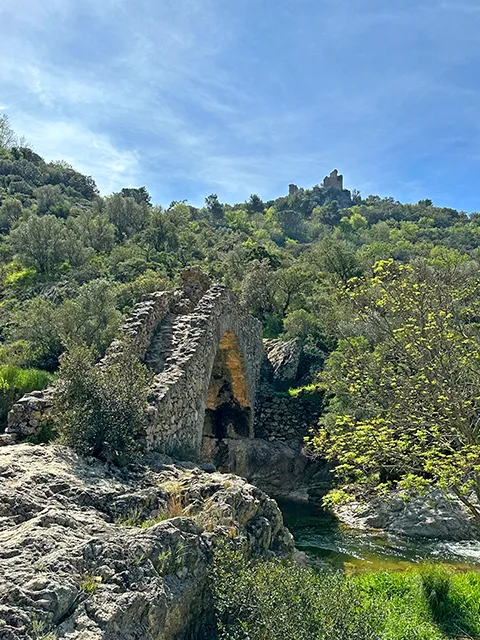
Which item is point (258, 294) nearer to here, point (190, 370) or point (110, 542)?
point (190, 370)

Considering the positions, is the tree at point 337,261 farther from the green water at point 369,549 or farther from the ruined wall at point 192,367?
the green water at point 369,549

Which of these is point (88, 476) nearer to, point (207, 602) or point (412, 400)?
point (207, 602)

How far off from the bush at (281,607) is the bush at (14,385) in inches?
354

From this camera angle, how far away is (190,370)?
1155 centimetres

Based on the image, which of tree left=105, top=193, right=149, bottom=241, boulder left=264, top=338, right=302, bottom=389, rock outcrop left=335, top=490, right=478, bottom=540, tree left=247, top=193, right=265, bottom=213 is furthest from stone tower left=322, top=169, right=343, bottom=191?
rock outcrop left=335, top=490, right=478, bottom=540

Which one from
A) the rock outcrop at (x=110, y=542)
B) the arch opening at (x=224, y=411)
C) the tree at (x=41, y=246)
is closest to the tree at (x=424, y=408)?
the rock outcrop at (x=110, y=542)

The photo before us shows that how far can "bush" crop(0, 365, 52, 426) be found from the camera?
1241 cm

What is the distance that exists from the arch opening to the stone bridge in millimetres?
43

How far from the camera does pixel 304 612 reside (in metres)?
4.20

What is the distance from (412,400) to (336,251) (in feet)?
97.0

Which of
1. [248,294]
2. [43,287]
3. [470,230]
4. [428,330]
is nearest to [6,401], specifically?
[428,330]

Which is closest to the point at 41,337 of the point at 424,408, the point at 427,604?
the point at 424,408

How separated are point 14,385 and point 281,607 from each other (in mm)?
10785

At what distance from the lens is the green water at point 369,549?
1178cm
